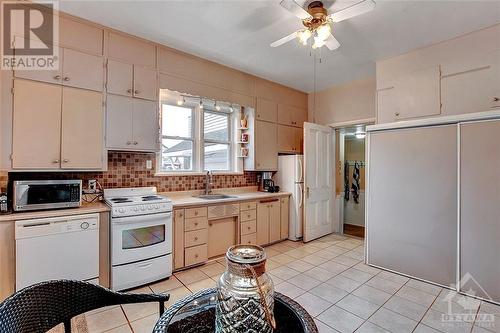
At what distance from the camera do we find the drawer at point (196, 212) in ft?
10.1

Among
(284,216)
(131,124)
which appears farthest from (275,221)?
(131,124)

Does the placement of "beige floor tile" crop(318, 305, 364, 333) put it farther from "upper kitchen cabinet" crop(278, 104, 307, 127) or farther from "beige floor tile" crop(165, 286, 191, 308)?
"upper kitchen cabinet" crop(278, 104, 307, 127)

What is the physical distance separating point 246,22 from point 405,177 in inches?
103

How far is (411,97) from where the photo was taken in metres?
3.27

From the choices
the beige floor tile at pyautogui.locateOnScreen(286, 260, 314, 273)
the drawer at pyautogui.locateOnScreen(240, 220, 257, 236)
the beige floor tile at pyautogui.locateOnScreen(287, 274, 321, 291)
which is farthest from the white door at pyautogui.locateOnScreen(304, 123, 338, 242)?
the beige floor tile at pyautogui.locateOnScreen(287, 274, 321, 291)

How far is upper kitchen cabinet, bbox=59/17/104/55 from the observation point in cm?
247

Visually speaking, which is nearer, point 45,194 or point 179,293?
point 45,194

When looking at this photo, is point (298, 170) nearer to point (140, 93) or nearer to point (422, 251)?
point (422, 251)

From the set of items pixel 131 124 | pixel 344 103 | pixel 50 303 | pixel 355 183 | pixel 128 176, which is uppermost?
pixel 344 103

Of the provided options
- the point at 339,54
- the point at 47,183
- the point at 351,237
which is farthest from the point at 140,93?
the point at 351,237

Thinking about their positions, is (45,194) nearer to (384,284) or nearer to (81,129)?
Answer: (81,129)

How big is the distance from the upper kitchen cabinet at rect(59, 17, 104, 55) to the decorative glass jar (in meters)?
2.91

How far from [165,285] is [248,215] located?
1520 millimetres

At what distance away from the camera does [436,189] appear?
273cm
